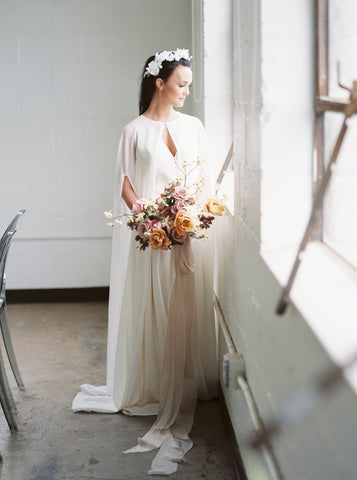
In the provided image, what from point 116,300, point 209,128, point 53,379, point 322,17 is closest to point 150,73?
point 209,128

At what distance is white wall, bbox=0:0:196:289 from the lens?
5.11m

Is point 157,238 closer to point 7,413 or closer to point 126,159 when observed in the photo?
point 126,159

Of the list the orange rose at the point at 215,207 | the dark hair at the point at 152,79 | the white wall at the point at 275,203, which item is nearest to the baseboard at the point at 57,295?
the dark hair at the point at 152,79

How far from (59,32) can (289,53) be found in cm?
344

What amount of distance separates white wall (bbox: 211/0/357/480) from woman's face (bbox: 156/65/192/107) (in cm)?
60

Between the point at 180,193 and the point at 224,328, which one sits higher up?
the point at 180,193

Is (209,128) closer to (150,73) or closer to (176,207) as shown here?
(150,73)

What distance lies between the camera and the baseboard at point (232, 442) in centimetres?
269

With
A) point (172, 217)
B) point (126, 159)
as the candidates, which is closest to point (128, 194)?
point (126, 159)

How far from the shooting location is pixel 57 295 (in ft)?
18.0

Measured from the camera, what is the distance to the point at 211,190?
3328mm

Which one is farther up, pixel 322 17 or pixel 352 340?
pixel 322 17

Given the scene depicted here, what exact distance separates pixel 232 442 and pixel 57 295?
284 cm

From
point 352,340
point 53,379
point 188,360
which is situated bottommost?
point 53,379
